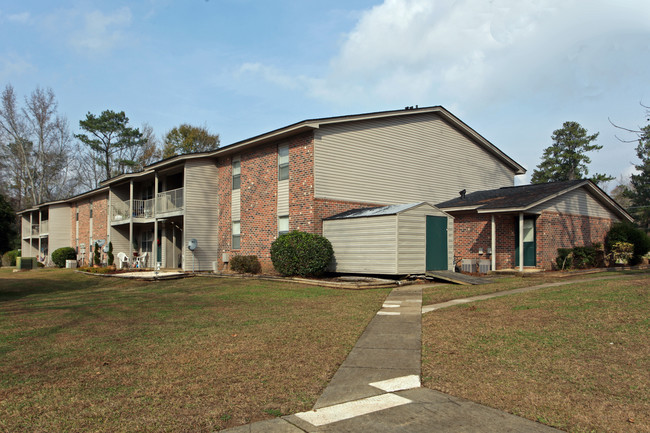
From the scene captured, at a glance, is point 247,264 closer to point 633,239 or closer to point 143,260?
point 143,260

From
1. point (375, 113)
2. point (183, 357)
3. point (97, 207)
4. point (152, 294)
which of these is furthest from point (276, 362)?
point (97, 207)

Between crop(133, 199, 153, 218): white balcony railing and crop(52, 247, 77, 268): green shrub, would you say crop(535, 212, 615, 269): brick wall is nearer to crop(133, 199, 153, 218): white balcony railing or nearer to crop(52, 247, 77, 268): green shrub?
crop(133, 199, 153, 218): white balcony railing

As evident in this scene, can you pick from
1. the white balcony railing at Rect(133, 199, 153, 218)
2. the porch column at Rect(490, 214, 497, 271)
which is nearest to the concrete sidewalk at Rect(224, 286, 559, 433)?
the porch column at Rect(490, 214, 497, 271)

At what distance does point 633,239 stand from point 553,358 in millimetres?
19062

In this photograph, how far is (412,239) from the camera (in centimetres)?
1557

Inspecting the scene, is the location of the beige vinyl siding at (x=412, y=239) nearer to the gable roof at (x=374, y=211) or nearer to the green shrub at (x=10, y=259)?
the gable roof at (x=374, y=211)

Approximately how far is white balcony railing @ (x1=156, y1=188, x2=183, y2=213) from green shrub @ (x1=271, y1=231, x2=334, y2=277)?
8.52 meters

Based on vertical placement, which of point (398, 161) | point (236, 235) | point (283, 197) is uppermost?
point (398, 161)

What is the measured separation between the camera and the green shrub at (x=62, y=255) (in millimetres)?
35031

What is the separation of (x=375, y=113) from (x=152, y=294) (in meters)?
11.4

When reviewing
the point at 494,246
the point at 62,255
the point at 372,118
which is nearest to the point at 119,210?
the point at 62,255

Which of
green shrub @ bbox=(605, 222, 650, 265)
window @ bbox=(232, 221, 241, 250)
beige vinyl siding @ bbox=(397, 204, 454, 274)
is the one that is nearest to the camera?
beige vinyl siding @ bbox=(397, 204, 454, 274)

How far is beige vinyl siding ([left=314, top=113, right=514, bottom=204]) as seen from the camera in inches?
719

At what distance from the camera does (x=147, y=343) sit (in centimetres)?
685
